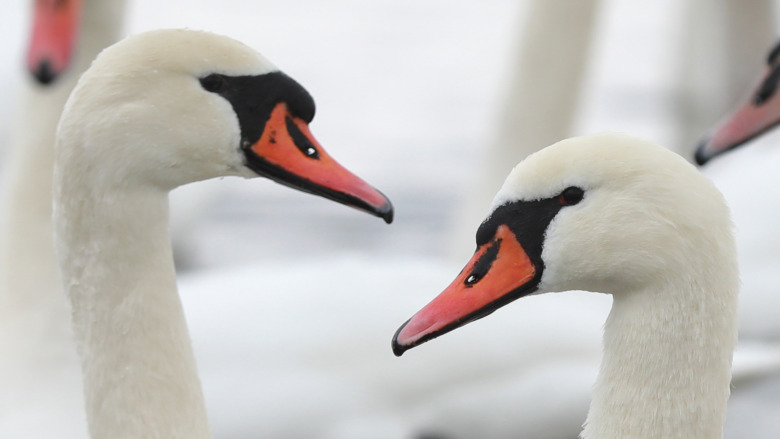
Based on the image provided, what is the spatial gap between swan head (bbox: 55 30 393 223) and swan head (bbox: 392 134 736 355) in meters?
0.25

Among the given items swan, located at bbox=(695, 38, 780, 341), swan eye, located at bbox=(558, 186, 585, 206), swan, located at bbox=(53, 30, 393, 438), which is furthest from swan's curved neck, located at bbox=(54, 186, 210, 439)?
swan, located at bbox=(695, 38, 780, 341)

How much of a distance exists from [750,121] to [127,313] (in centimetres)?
Result: 189

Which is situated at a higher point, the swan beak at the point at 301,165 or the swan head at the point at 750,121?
the swan head at the point at 750,121

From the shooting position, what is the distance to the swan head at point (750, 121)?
3801 millimetres

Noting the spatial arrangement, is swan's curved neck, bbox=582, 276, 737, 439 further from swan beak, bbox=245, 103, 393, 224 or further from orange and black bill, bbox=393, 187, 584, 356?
swan beak, bbox=245, 103, 393, 224

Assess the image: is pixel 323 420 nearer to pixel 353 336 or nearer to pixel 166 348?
pixel 353 336

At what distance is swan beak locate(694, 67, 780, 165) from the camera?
380 cm

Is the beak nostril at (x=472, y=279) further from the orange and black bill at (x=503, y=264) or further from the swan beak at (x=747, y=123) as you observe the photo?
the swan beak at (x=747, y=123)

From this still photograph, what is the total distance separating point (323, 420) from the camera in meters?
4.19

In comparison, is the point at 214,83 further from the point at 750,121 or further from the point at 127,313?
the point at 750,121

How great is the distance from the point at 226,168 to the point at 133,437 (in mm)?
520

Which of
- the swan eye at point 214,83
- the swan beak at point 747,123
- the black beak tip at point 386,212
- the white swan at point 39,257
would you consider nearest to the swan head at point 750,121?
the swan beak at point 747,123

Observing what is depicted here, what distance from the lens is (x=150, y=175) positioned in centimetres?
262

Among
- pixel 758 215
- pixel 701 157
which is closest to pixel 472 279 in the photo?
pixel 701 157
